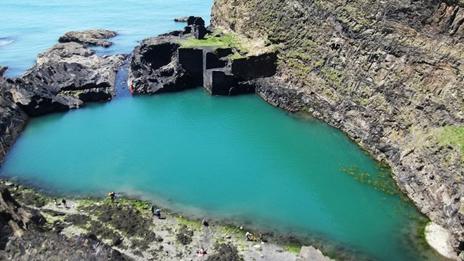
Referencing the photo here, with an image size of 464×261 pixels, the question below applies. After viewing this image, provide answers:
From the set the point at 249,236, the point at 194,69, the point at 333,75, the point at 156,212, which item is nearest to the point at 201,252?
the point at 249,236

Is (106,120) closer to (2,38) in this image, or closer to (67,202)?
(67,202)

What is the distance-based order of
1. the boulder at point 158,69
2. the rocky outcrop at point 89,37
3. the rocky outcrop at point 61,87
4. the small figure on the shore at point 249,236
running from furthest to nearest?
the rocky outcrop at point 89,37, the boulder at point 158,69, the rocky outcrop at point 61,87, the small figure on the shore at point 249,236

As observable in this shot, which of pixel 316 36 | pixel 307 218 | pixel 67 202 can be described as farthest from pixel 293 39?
pixel 67 202

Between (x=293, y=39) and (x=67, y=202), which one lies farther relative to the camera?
(x=293, y=39)

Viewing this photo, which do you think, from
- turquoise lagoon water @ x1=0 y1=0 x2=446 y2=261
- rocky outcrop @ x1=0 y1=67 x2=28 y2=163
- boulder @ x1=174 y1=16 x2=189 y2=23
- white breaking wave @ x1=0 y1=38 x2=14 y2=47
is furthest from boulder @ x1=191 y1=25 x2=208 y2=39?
white breaking wave @ x1=0 y1=38 x2=14 y2=47

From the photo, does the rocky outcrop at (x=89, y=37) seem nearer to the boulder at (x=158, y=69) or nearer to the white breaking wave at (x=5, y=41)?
the white breaking wave at (x=5, y=41)

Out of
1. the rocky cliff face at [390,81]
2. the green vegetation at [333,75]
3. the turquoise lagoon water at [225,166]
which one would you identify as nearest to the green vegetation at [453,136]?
the rocky cliff face at [390,81]

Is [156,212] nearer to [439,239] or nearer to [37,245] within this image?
[37,245]
